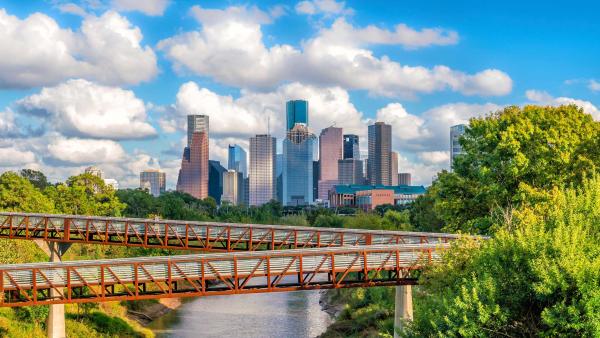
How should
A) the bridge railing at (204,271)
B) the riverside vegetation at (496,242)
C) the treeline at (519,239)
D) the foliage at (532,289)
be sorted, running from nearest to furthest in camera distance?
the foliage at (532,289), the treeline at (519,239), the riverside vegetation at (496,242), the bridge railing at (204,271)

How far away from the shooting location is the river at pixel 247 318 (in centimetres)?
6247

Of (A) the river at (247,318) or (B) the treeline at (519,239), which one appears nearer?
(B) the treeline at (519,239)

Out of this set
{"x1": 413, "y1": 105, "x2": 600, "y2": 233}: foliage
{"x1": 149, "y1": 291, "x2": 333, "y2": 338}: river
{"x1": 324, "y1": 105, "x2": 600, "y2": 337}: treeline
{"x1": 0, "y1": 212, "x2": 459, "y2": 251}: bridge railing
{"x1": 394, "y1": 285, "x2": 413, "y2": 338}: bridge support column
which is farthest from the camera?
{"x1": 149, "y1": 291, "x2": 333, "y2": 338}: river

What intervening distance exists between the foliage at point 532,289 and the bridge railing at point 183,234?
69.9 feet

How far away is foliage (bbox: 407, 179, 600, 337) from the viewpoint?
84.8 feet

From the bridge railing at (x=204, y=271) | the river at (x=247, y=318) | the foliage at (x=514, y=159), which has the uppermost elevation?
the foliage at (x=514, y=159)

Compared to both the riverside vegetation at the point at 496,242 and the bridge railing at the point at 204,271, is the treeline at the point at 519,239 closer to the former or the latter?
the riverside vegetation at the point at 496,242

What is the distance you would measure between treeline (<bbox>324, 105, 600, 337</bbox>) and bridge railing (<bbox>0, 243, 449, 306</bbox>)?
9.99ft

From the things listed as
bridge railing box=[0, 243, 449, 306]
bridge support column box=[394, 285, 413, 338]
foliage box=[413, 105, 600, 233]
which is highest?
foliage box=[413, 105, 600, 233]

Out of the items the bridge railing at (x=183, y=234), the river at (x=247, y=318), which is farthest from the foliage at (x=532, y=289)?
the river at (x=247, y=318)

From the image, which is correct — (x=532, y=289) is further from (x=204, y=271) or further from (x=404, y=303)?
(x=204, y=271)

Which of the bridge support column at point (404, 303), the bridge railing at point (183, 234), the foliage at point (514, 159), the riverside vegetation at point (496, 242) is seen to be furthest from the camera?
the bridge railing at point (183, 234)

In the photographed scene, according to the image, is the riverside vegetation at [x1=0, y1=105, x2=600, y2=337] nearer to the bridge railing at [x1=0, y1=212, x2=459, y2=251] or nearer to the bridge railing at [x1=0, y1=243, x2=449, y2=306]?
the bridge railing at [x1=0, y1=243, x2=449, y2=306]

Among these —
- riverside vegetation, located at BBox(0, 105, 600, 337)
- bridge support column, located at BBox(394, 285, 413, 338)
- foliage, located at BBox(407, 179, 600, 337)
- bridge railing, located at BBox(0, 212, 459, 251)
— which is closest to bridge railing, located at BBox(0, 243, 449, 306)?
bridge support column, located at BBox(394, 285, 413, 338)
